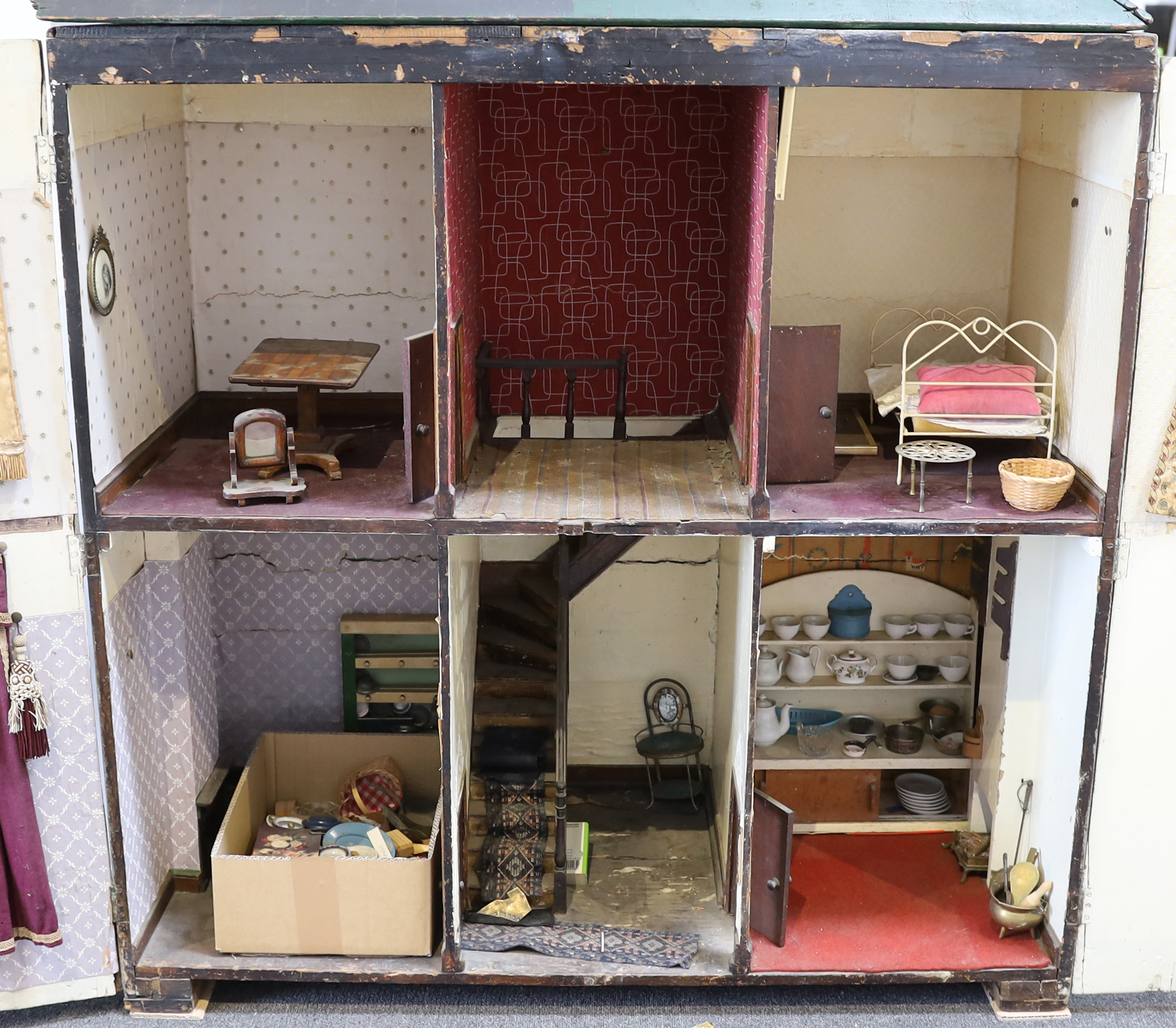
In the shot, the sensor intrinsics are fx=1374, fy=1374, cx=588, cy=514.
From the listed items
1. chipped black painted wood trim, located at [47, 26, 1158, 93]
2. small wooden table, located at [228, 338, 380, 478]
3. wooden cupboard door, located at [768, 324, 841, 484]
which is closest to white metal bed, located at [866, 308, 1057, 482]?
wooden cupboard door, located at [768, 324, 841, 484]

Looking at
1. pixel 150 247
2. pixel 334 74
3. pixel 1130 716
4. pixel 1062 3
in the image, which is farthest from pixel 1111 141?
pixel 150 247

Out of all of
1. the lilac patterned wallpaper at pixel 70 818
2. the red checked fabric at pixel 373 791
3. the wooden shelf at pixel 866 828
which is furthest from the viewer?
the wooden shelf at pixel 866 828

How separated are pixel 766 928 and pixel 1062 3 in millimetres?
4455

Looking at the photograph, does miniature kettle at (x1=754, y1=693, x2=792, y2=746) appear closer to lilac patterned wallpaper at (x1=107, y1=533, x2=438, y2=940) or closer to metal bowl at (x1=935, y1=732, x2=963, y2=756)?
metal bowl at (x1=935, y1=732, x2=963, y2=756)

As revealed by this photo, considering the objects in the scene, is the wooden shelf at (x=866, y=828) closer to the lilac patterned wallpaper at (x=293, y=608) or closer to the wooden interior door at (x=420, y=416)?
the lilac patterned wallpaper at (x=293, y=608)

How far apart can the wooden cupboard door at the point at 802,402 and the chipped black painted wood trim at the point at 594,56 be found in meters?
1.17

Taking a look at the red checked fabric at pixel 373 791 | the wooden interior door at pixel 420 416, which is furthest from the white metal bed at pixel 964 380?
the red checked fabric at pixel 373 791

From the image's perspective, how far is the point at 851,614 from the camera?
8031 mm

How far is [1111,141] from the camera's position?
5.89m

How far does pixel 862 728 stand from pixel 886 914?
132 centimetres

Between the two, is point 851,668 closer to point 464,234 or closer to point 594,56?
point 464,234

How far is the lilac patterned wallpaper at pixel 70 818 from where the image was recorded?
20.0 feet

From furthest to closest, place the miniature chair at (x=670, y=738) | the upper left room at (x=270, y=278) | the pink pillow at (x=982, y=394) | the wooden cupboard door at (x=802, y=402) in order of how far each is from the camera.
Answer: the miniature chair at (x=670, y=738), the upper left room at (x=270, y=278), the pink pillow at (x=982, y=394), the wooden cupboard door at (x=802, y=402)

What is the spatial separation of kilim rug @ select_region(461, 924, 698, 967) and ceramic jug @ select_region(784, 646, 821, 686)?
1.70 meters
